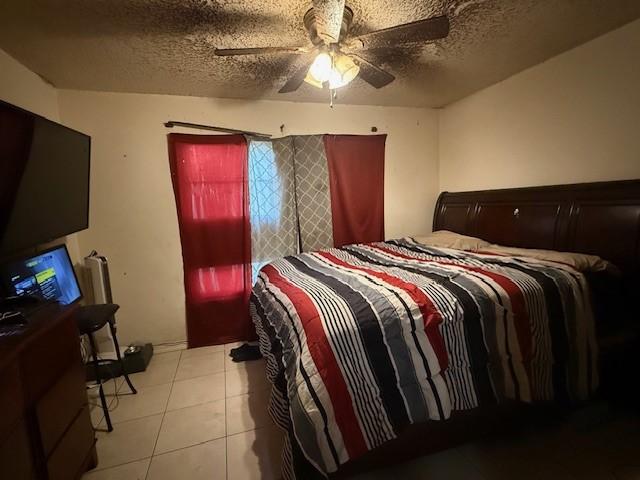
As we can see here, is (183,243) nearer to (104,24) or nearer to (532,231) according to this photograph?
(104,24)

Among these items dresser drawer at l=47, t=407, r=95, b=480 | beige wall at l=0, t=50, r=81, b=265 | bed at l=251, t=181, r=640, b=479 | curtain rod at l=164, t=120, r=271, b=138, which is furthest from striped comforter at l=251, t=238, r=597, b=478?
beige wall at l=0, t=50, r=81, b=265

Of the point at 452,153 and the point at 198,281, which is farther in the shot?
the point at 452,153

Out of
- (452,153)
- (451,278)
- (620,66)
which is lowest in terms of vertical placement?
(451,278)

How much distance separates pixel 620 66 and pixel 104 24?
3.12 metres

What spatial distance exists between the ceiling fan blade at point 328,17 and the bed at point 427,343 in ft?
4.22

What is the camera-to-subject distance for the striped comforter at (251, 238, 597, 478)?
129 centimetres

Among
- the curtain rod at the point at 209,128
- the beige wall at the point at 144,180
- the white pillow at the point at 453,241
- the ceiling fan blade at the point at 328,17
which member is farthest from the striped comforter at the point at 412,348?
the curtain rod at the point at 209,128

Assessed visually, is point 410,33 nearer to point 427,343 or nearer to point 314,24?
point 314,24

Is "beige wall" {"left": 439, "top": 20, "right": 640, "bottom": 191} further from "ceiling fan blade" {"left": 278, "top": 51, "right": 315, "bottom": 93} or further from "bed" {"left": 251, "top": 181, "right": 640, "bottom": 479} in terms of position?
"ceiling fan blade" {"left": 278, "top": 51, "right": 315, "bottom": 93}

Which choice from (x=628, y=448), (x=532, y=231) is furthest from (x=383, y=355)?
(x=532, y=231)

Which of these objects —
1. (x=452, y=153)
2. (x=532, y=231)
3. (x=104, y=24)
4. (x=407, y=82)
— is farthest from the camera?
(x=452, y=153)

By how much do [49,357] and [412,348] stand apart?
1.55 meters

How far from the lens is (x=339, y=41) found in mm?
1721

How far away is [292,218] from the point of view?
315 cm
